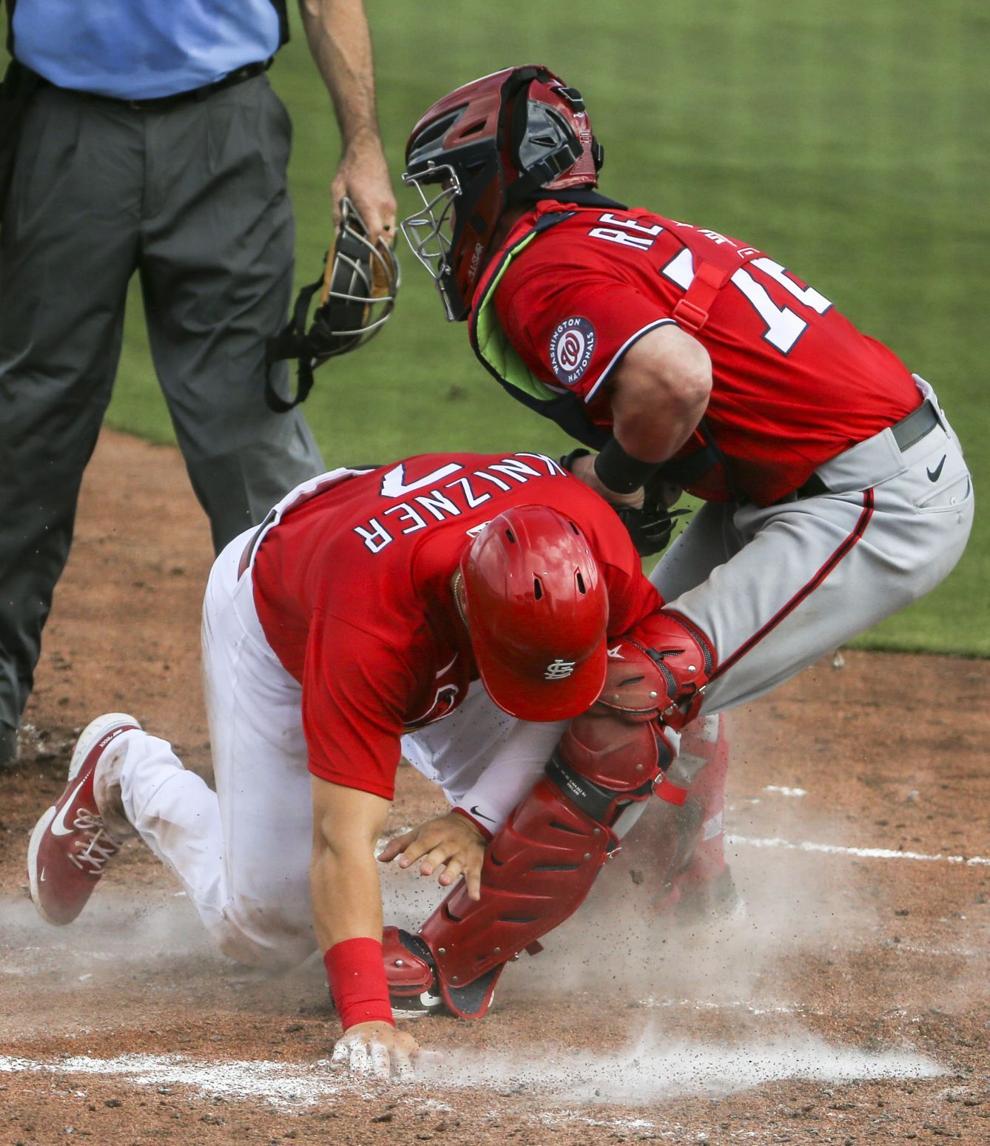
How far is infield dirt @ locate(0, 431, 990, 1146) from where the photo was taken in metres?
2.80

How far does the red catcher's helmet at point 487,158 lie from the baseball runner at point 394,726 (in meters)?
0.53

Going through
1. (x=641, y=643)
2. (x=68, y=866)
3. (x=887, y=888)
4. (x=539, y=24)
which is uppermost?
(x=641, y=643)

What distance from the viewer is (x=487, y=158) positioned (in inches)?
142

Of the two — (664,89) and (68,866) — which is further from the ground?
(68,866)

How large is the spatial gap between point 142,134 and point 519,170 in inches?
44.1

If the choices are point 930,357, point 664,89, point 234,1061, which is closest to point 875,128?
point 664,89

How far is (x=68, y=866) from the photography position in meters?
3.70

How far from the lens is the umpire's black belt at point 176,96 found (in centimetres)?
422

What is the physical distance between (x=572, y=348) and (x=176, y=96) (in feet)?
4.96

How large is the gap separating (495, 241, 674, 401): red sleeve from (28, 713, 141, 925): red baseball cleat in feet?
4.15

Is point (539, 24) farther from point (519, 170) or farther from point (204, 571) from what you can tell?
point (519, 170)

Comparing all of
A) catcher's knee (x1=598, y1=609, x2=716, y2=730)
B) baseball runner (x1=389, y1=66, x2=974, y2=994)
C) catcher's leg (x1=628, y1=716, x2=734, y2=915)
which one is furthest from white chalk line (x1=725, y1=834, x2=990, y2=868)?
catcher's knee (x1=598, y1=609, x2=716, y2=730)

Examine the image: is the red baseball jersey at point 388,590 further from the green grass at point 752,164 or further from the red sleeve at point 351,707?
the green grass at point 752,164

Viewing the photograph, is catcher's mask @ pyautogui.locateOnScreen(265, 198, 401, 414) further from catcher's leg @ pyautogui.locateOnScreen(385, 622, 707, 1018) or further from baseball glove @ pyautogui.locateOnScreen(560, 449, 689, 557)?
catcher's leg @ pyautogui.locateOnScreen(385, 622, 707, 1018)
